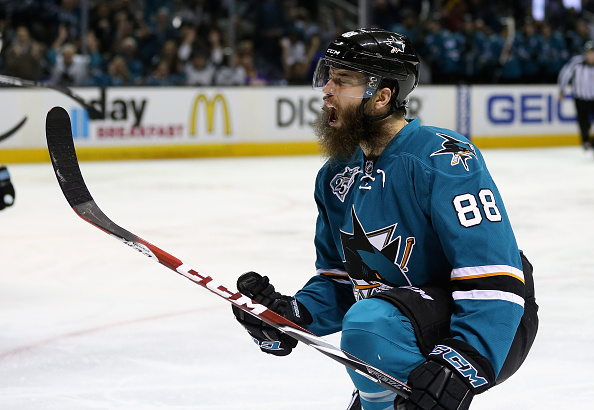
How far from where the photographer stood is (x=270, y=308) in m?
1.89

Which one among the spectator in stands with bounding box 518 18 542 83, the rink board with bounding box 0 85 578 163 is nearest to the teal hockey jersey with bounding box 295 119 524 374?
the rink board with bounding box 0 85 578 163

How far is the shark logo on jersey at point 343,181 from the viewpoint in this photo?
1852 millimetres

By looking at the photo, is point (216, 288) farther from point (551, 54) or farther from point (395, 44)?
point (551, 54)

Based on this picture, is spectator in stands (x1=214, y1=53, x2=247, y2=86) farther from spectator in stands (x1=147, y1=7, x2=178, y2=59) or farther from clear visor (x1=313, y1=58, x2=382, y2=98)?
clear visor (x1=313, y1=58, x2=382, y2=98)

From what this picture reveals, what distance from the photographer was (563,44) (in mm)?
11977

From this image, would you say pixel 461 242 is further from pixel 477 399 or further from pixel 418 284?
pixel 477 399

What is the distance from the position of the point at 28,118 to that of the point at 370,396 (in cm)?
804

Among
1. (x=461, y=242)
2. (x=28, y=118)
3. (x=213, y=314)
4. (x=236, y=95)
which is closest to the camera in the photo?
(x=461, y=242)

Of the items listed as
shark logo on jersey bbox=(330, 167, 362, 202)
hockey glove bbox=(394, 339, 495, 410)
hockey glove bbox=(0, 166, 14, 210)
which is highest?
shark logo on jersey bbox=(330, 167, 362, 202)

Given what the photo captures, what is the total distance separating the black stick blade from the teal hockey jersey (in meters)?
0.52

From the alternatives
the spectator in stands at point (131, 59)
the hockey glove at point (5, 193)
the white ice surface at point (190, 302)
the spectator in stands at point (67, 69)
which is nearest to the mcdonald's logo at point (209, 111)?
the spectator in stands at point (131, 59)

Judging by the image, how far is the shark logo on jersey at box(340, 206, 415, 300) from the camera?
1.74 m

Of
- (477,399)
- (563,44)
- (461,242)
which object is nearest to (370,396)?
(461,242)

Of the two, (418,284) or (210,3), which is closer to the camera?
(418,284)
